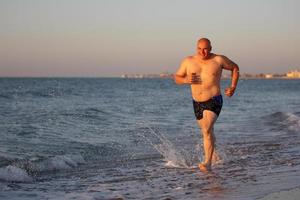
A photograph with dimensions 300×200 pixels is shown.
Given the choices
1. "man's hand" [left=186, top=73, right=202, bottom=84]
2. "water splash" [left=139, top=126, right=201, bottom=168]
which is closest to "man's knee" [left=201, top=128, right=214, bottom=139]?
"man's hand" [left=186, top=73, right=202, bottom=84]

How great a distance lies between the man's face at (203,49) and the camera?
7.82 meters

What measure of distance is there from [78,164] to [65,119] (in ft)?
31.5

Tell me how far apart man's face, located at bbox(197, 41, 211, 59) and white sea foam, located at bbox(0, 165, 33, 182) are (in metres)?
3.00

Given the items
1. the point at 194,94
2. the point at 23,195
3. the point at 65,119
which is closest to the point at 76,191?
the point at 23,195

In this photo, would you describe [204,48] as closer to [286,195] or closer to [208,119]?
[208,119]

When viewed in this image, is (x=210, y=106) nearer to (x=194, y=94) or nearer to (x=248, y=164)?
(x=194, y=94)

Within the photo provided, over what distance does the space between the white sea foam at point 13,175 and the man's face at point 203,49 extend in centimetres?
300

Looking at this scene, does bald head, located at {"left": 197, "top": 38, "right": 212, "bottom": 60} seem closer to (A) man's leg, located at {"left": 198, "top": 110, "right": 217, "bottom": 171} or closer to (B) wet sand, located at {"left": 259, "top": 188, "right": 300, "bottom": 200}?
(A) man's leg, located at {"left": 198, "top": 110, "right": 217, "bottom": 171}

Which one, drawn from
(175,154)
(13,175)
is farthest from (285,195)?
(175,154)

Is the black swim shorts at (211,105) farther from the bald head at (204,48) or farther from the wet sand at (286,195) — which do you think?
the wet sand at (286,195)

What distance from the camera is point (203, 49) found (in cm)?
783

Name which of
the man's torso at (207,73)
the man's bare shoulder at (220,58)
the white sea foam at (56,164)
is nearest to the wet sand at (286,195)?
the man's torso at (207,73)

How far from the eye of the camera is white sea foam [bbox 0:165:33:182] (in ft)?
26.9

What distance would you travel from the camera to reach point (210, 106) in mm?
8023
